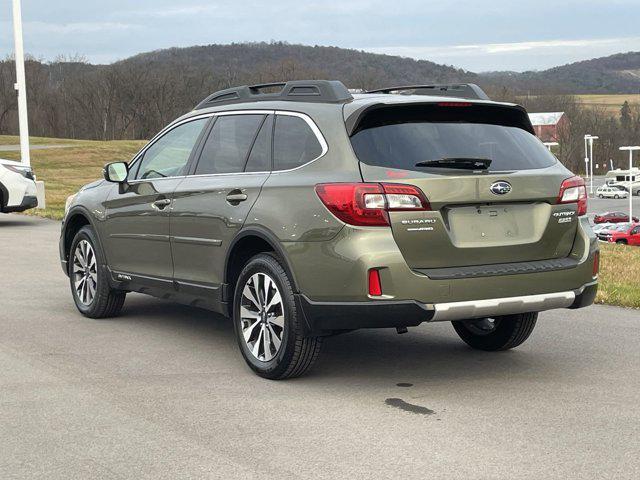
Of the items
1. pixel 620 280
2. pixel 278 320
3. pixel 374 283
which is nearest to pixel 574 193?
pixel 374 283

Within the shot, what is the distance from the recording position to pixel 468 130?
5.91 meters

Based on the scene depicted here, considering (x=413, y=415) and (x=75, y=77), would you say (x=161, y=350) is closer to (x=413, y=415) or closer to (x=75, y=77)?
(x=413, y=415)

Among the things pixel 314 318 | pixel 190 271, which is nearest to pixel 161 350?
pixel 190 271

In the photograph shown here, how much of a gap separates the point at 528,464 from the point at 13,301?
6.32 metres

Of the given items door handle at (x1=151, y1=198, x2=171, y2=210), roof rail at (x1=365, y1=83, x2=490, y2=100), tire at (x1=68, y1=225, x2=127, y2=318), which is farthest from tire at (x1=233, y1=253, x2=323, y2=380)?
tire at (x1=68, y1=225, x2=127, y2=318)

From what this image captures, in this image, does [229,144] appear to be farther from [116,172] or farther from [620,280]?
[620,280]

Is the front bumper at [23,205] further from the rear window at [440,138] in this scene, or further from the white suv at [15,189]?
the rear window at [440,138]

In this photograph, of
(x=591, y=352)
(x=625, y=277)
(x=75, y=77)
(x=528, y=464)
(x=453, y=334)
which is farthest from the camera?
(x=75, y=77)

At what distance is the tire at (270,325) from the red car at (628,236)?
167ft

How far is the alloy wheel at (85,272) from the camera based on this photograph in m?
8.38

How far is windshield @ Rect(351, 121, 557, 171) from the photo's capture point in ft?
18.6

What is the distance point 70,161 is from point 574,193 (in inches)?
1979

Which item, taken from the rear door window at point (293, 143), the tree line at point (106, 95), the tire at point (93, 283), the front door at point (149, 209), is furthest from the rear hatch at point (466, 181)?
the tree line at point (106, 95)

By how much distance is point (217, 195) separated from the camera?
6.55 meters
